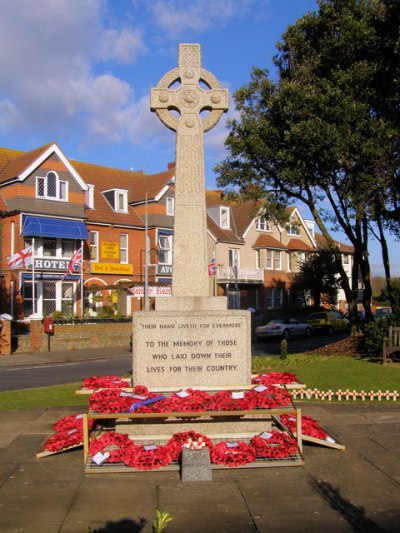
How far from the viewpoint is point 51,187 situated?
36812mm

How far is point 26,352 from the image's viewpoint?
2962 centimetres

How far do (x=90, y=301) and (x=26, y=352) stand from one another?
9.92m

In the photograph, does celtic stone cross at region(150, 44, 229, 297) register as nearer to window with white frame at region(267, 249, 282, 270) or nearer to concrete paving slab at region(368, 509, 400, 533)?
concrete paving slab at region(368, 509, 400, 533)

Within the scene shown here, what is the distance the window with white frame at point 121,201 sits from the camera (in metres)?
42.8

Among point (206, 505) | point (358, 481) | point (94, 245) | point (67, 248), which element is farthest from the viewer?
point (94, 245)

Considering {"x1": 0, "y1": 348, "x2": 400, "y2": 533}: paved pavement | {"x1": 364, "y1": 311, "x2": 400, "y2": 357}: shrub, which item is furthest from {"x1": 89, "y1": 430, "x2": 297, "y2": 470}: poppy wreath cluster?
{"x1": 364, "y1": 311, "x2": 400, "y2": 357}: shrub

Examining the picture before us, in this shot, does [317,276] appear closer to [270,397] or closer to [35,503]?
[270,397]

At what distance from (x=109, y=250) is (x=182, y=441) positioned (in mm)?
34361

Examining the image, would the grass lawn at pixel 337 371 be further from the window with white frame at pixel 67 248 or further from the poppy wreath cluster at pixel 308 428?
the window with white frame at pixel 67 248

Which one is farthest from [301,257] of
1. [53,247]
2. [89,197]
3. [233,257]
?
[53,247]

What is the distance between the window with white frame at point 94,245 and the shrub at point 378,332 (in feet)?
78.6

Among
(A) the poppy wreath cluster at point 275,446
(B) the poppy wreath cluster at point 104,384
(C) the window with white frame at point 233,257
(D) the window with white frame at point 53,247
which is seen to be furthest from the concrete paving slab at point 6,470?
Answer: (C) the window with white frame at point 233,257

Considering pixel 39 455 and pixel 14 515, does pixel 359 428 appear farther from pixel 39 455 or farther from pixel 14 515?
pixel 14 515

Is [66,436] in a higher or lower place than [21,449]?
higher
